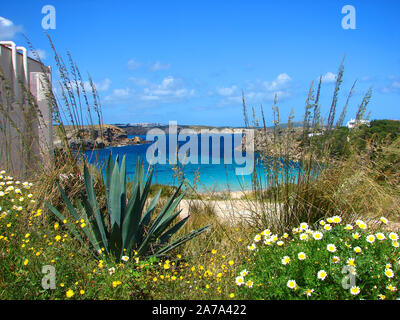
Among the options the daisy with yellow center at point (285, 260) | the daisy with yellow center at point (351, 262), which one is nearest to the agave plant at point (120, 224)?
the daisy with yellow center at point (285, 260)

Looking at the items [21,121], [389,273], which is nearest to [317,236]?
[389,273]

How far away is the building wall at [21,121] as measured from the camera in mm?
3893

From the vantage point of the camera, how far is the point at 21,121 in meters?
5.99

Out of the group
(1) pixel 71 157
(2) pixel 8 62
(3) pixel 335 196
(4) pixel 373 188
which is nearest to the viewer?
(3) pixel 335 196

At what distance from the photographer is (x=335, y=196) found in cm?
326

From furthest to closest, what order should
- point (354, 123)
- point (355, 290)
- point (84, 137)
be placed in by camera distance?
point (84, 137) < point (354, 123) < point (355, 290)

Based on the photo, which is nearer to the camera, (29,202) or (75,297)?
(75,297)

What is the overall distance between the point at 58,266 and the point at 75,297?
317mm

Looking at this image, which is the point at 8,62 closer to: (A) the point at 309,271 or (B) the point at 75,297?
(B) the point at 75,297

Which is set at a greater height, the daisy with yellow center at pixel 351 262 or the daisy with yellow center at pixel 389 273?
the daisy with yellow center at pixel 351 262

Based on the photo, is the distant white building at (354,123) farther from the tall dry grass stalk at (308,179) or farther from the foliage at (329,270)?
the foliage at (329,270)

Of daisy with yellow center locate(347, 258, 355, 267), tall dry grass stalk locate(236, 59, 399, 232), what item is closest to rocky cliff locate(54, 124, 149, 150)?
tall dry grass stalk locate(236, 59, 399, 232)

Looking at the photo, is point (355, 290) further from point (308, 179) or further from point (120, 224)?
point (120, 224)
